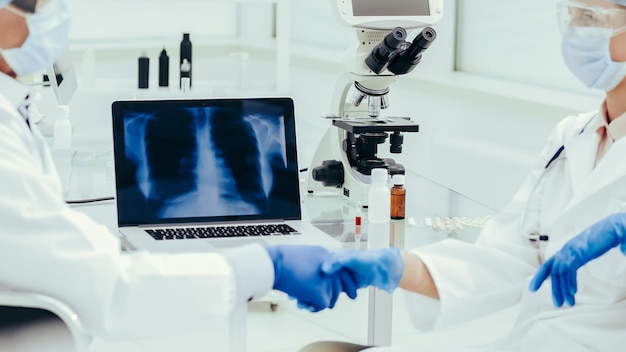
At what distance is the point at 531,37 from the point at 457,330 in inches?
47.6

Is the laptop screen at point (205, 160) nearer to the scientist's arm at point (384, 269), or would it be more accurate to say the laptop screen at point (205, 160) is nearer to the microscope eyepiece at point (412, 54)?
the microscope eyepiece at point (412, 54)

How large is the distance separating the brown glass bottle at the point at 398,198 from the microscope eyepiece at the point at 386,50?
0.32 meters

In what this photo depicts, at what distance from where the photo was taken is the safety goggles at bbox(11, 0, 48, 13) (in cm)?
166

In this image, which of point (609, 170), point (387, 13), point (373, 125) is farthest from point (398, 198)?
point (609, 170)

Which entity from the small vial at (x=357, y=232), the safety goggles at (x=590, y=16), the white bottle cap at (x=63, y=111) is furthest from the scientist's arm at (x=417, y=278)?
the white bottle cap at (x=63, y=111)

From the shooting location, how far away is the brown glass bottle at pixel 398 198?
2494mm

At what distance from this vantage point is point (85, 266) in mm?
1532

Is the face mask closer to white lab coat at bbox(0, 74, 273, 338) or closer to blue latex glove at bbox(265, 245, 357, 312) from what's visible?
blue latex glove at bbox(265, 245, 357, 312)

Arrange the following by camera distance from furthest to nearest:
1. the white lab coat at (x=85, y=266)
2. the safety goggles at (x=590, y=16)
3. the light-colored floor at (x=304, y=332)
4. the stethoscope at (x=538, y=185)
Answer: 1. the light-colored floor at (x=304, y=332)
2. the stethoscope at (x=538, y=185)
3. the safety goggles at (x=590, y=16)
4. the white lab coat at (x=85, y=266)

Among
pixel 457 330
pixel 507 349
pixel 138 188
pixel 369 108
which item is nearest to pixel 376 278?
pixel 507 349

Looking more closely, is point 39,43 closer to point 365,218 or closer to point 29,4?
point 29,4

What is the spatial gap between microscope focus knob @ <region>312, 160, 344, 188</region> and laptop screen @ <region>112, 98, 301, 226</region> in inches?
10.4

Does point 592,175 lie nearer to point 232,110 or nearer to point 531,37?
point 232,110

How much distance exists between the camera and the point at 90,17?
561 centimetres
